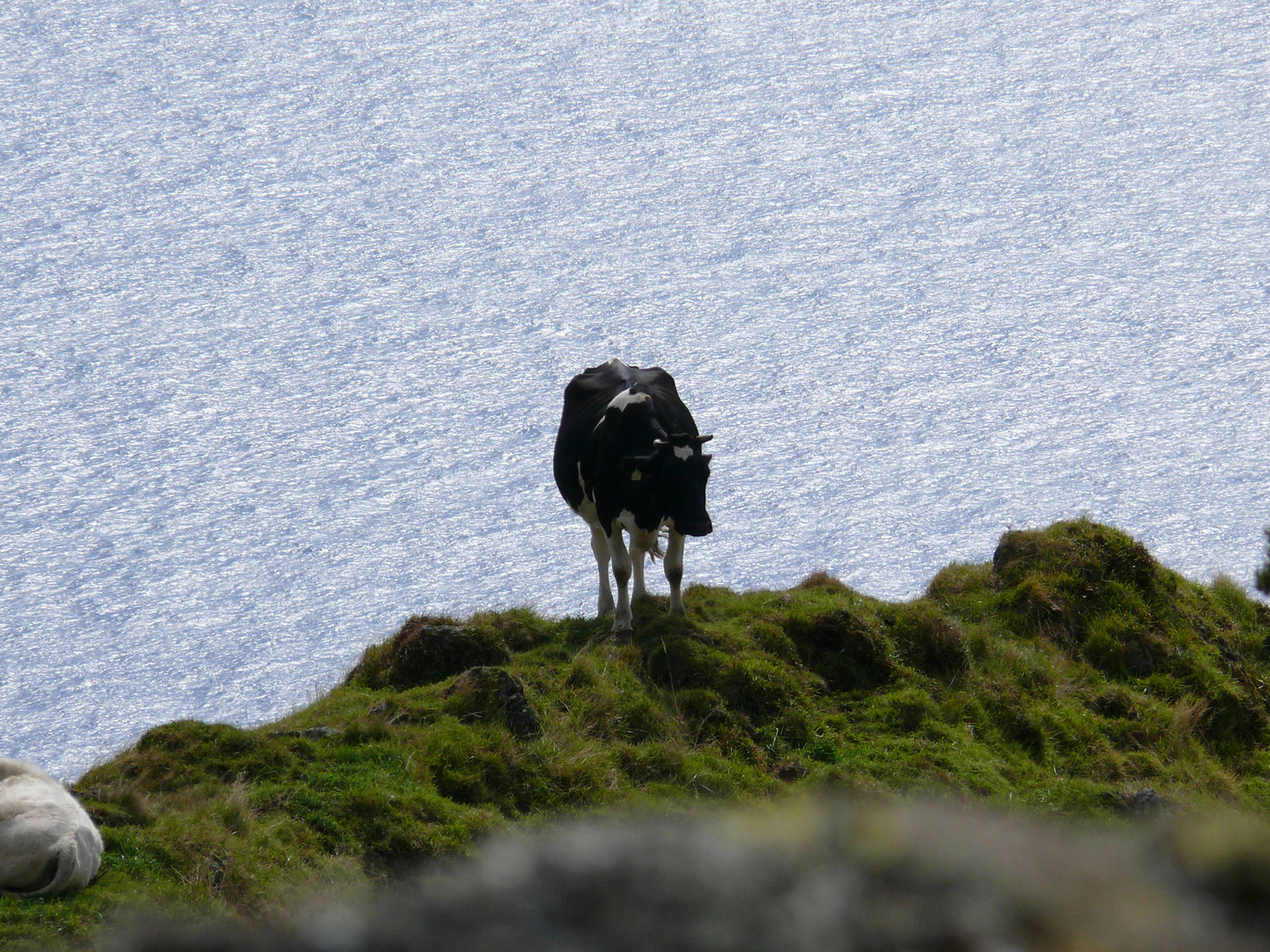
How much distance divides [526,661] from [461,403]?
32.9 m

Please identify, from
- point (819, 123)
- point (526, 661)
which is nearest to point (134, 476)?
point (526, 661)

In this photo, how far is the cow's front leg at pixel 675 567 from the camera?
1434cm

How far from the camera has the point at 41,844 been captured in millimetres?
7988

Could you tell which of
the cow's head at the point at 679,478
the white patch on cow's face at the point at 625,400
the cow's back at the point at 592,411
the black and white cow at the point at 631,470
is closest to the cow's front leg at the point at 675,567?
the black and white cow at the point at 631,470

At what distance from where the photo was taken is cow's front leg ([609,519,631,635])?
14.3 metres

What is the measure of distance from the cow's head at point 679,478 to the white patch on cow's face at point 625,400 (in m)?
0.77

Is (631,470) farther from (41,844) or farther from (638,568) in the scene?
(41,844)

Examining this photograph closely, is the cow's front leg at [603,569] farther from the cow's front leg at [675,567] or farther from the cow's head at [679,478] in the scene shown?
the cow's head at [679,478]

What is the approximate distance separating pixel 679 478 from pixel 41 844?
738 centimetres

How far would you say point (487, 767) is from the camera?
11.3 meters

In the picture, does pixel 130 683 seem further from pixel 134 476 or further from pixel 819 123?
pixel 819 123

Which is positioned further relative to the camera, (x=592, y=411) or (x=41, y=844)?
(x=592, y=411)

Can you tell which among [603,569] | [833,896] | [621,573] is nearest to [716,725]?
[621,573]

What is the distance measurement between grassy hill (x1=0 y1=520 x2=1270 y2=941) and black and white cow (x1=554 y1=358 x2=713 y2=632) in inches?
28.9
